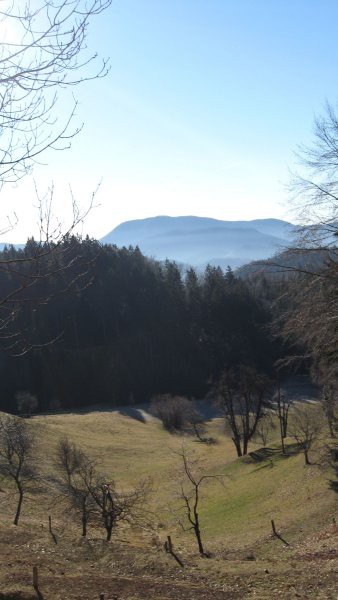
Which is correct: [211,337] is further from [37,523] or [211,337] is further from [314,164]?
[314,164]

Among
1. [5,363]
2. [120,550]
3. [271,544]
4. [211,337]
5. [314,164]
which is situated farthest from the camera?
[211,337]

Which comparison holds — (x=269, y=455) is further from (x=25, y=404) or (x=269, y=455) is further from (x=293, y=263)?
(x=25, y=404)

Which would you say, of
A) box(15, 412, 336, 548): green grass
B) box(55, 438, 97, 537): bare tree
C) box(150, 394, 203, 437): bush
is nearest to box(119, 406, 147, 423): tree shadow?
box(150, 394, 203, 437): bush

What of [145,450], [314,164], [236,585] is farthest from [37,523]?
[145,450]

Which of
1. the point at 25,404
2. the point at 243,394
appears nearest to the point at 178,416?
the point at 243,394

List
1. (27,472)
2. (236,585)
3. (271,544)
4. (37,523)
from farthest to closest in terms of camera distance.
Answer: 1. (27,472)
2. (37,523)
3. (271,544)
4. (236,585)

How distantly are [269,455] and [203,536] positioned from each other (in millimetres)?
12583

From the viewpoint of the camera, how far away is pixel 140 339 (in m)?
91.6

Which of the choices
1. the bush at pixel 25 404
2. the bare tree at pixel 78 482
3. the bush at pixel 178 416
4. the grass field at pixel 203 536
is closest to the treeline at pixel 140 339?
the bush at pixel 25 404

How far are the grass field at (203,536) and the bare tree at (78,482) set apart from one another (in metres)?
0.87

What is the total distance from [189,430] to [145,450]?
13.7 metres

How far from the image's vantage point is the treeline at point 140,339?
83938 millimetres

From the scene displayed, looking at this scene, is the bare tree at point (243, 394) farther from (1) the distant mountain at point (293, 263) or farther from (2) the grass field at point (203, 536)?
(1) the distant mountain at point (293, 263)

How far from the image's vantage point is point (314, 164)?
929cm
